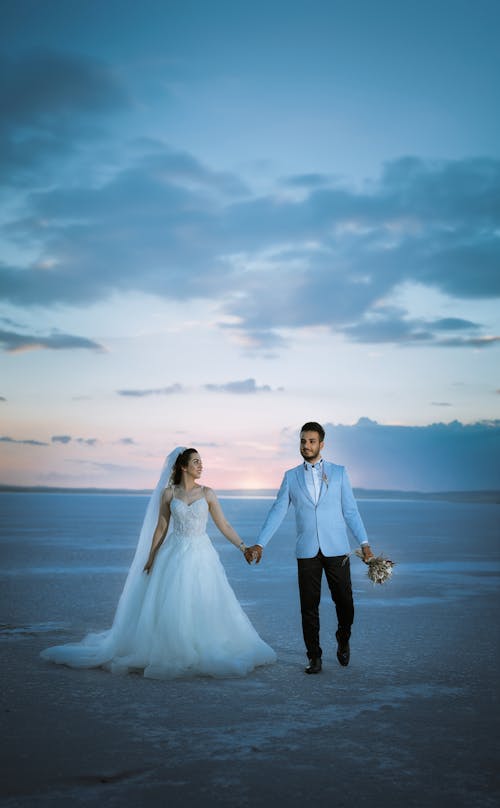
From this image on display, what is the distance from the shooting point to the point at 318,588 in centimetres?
717

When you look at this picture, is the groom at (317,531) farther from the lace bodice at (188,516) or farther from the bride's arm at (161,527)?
the bride's arm at (161,527)

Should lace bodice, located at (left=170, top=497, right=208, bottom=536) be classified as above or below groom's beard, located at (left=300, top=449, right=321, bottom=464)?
below

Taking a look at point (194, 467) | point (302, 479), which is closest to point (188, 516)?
point (194, 467)

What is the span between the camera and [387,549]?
22.2 metres

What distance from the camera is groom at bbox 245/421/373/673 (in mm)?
7098

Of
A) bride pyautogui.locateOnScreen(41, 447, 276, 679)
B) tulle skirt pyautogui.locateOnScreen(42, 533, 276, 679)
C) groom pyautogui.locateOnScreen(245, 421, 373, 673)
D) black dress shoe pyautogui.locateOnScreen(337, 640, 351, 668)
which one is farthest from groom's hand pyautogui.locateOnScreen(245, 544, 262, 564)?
black dress shoe pyautogui.locateOnScreen(337, 640, 351, 668)

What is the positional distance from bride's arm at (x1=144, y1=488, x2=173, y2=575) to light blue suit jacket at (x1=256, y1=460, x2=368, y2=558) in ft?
3.58

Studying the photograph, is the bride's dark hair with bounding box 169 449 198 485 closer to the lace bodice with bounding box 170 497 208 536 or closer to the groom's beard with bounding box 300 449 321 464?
the lace bodice with bounding box 170 497 208 536

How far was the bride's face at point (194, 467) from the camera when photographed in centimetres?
776

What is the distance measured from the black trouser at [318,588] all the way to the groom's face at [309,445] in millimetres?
906

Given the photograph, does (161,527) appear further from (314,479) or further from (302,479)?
(314,479)

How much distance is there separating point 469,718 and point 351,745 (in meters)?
1.14

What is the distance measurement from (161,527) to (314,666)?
80.7 inches

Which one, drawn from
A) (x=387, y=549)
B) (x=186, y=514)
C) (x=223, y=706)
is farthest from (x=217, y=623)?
(x=387, y=549)
